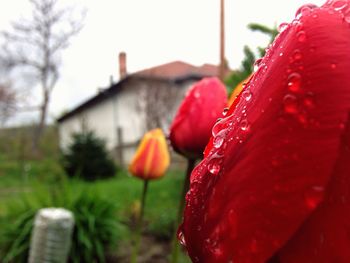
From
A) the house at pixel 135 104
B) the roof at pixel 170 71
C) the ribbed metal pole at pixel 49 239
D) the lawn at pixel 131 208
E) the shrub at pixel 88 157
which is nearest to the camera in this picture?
the ribbed metal pole at pixel 49 239

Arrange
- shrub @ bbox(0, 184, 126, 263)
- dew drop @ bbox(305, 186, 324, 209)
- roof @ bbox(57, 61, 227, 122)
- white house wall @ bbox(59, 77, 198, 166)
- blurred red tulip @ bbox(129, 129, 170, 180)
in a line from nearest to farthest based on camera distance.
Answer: dew drop @ bbox(305, 186, 324, 209) < blurred red tulip @ bbox(129, 129, 170, 180) < shrub @ bbox(0, 184, 126, 263) < roof @ bbox(57, 61, 227, 122) < white house wall @ bbox(59, 77, 198, 166)

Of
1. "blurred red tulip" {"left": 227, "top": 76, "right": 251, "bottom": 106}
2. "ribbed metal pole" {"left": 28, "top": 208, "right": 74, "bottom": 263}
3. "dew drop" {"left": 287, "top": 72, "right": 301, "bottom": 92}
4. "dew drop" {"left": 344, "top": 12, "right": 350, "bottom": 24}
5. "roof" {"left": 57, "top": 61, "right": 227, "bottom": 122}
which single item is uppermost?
"roof" {"left": 57, "top": 61, "right": 227, "bottom": 122}

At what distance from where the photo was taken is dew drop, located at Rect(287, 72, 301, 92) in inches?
9.4

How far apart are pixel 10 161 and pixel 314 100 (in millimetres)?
16624

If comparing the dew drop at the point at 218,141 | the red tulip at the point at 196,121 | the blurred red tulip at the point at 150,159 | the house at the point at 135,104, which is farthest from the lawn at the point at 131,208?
the house at the point at 135,104

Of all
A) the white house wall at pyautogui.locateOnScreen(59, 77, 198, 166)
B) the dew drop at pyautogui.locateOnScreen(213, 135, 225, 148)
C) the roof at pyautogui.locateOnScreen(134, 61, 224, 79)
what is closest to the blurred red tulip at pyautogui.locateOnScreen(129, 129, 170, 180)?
the dew drop at pyautogui.locateOnScreen(213, 135, 225, 148)

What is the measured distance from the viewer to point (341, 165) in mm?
232

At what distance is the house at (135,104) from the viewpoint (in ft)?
53.7

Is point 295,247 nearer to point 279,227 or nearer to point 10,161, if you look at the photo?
point 279,227

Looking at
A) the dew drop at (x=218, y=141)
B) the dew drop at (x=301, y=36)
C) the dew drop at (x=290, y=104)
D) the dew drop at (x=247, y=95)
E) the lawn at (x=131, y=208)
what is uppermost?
the dew drop at (x=301, y=36)

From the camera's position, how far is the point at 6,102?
17656mm

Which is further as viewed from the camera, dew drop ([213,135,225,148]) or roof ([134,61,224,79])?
roof ([134,61,224,79])

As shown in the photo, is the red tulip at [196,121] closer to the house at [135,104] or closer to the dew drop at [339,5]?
the dew drop at [339,5]

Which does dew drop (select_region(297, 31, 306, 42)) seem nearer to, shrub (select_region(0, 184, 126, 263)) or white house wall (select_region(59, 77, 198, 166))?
shrub (select_region(0, 184, 126, 263))
